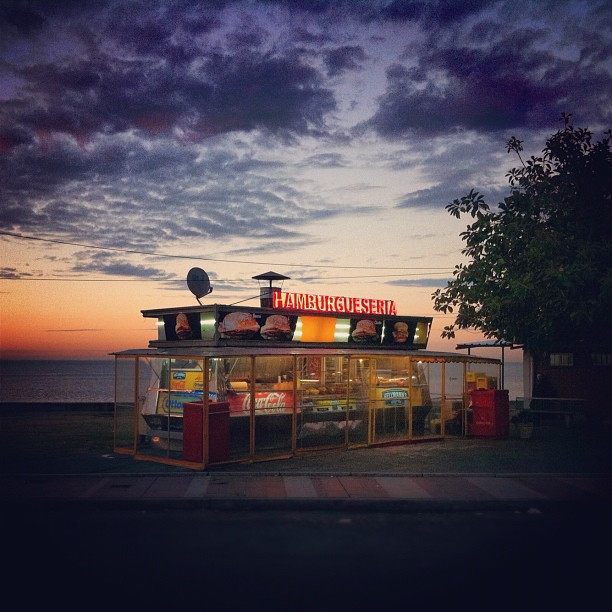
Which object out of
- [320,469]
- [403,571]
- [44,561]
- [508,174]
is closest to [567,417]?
[508,174]

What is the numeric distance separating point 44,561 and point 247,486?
529 cm

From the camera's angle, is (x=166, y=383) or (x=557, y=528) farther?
(x=166, y=383)

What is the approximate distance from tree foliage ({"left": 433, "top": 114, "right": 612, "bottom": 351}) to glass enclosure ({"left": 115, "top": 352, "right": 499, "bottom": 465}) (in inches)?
91.1

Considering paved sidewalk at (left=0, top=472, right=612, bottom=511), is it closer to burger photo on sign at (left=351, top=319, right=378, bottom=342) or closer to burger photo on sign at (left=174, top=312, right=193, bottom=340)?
burger photo on sign at (left=174, top=312, right=193, bottom=340)

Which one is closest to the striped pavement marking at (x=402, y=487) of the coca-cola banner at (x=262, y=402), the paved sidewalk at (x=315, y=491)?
the paved sidewalk at (x=315, y=491)

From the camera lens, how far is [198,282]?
2034 cm

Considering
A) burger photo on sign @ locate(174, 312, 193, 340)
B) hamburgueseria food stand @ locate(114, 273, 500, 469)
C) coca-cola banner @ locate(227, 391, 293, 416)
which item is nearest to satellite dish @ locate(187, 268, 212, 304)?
→ hamburgueseria food stand @ locate(114, 273, 500, 469)

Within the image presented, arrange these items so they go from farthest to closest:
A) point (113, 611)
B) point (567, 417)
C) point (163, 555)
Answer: point (567, 417) → point (163, 555) → point (113, 611)

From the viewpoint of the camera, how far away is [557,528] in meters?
10.3

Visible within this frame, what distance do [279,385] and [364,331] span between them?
422cm

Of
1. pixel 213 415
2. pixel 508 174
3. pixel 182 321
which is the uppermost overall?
pixel 508 174

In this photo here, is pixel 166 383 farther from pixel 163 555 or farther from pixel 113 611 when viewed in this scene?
pixel 113 611

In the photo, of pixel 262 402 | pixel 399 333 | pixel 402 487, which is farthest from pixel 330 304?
pixel 402 487

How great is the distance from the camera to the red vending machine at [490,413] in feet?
70.6
